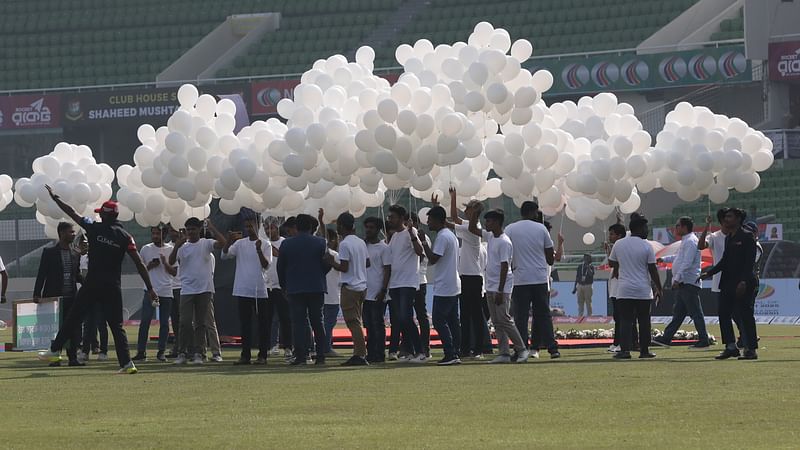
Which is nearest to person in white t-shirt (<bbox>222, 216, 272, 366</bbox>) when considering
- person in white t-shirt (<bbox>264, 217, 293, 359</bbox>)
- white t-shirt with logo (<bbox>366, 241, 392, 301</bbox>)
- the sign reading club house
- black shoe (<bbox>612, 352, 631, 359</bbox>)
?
person in white t-shirt (<bbox>264, 217, 293, 359</bbox>)

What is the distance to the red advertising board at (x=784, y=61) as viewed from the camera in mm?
37062

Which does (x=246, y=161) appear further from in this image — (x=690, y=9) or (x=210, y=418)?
(x=690, y=9)

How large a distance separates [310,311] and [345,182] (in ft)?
6.42

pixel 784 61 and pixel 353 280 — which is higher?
pixel 784 61

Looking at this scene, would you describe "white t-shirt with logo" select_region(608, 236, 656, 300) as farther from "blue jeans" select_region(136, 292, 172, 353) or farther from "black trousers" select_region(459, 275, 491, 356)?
"blue jeans" select_region(136, 292, 172, 353)

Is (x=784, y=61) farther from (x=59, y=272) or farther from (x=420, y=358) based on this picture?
(x=59, y=272)

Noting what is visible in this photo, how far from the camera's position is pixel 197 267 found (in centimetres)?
1570

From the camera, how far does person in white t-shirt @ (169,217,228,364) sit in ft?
51.5

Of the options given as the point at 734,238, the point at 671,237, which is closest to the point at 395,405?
the point at 734,238

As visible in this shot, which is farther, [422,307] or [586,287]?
[586,287]

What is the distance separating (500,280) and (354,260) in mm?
1604

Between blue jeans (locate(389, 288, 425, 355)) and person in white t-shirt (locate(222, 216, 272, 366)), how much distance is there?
146 centimetres

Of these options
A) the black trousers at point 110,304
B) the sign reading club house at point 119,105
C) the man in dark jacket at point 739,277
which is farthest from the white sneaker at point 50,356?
the sign reading club house at point 119,105

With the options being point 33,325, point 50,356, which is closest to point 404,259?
point 50,356
